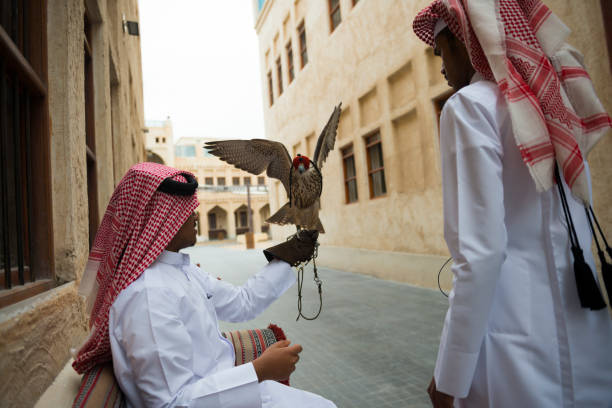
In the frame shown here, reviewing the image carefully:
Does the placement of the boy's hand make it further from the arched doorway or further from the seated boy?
the arched doorway

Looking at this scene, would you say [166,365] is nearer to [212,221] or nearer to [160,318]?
[160,318]

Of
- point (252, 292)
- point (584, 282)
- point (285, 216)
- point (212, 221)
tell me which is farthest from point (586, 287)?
point (212, 221)

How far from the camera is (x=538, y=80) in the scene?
108 centimetres

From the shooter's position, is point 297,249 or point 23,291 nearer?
point 23,291

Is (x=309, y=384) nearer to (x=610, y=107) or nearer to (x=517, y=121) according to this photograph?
(x=517, y=121)

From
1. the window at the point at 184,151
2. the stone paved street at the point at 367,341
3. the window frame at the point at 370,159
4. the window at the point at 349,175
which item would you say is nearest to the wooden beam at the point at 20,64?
the stone paved street at the point at 367,341

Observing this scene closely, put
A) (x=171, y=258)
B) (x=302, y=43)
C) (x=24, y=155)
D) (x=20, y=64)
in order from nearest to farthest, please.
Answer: (x=171, y=258), (x=20, y=64), (x=24, y=155), (x=302, y=43)

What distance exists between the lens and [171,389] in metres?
1.10

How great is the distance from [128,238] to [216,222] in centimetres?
3765

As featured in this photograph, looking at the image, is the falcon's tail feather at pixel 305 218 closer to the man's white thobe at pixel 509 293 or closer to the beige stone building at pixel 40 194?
the man's white thobe at pixel 509 293

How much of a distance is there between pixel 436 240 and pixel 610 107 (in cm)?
314

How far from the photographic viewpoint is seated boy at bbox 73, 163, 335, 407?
1.11 meters

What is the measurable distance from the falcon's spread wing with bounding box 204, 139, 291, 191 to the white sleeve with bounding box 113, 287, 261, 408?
4.43 ft

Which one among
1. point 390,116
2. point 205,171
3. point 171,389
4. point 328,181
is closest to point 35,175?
point 171,389
